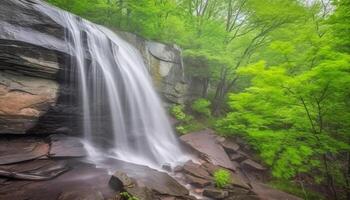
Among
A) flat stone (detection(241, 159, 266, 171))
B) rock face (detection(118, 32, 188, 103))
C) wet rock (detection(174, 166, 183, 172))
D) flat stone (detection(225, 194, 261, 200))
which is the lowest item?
flat stone (detection(241, 159, 266, 171))

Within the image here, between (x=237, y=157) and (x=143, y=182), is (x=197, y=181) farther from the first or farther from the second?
→ (x=237, y=157)

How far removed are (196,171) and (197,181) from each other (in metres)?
0.63

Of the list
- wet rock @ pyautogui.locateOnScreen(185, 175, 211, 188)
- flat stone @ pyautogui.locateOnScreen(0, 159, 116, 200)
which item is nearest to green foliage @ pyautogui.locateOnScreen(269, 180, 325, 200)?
wet rock @ pyautogui.locateOnScreen(185, 175, 211, 188)

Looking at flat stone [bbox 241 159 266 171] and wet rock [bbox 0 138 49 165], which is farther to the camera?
flat stone [bbox 241 159 266 171]

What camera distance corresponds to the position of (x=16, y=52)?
555 cm

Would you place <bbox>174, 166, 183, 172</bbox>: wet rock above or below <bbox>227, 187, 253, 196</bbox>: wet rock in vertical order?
above

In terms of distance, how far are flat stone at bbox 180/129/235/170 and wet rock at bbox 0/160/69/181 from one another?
16.8 ft

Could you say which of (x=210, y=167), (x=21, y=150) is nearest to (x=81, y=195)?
(x=21, y=150)

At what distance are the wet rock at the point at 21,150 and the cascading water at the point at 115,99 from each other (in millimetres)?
1503

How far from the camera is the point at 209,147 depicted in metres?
9.65

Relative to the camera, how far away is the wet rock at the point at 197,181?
6.74 m

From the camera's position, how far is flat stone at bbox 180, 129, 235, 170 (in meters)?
8.83

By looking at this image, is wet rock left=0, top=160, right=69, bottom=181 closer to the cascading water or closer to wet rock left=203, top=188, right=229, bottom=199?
the cascading water

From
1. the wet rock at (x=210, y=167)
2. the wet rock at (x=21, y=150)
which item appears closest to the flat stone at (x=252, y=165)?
the wet rock at (x=210, y=167)
